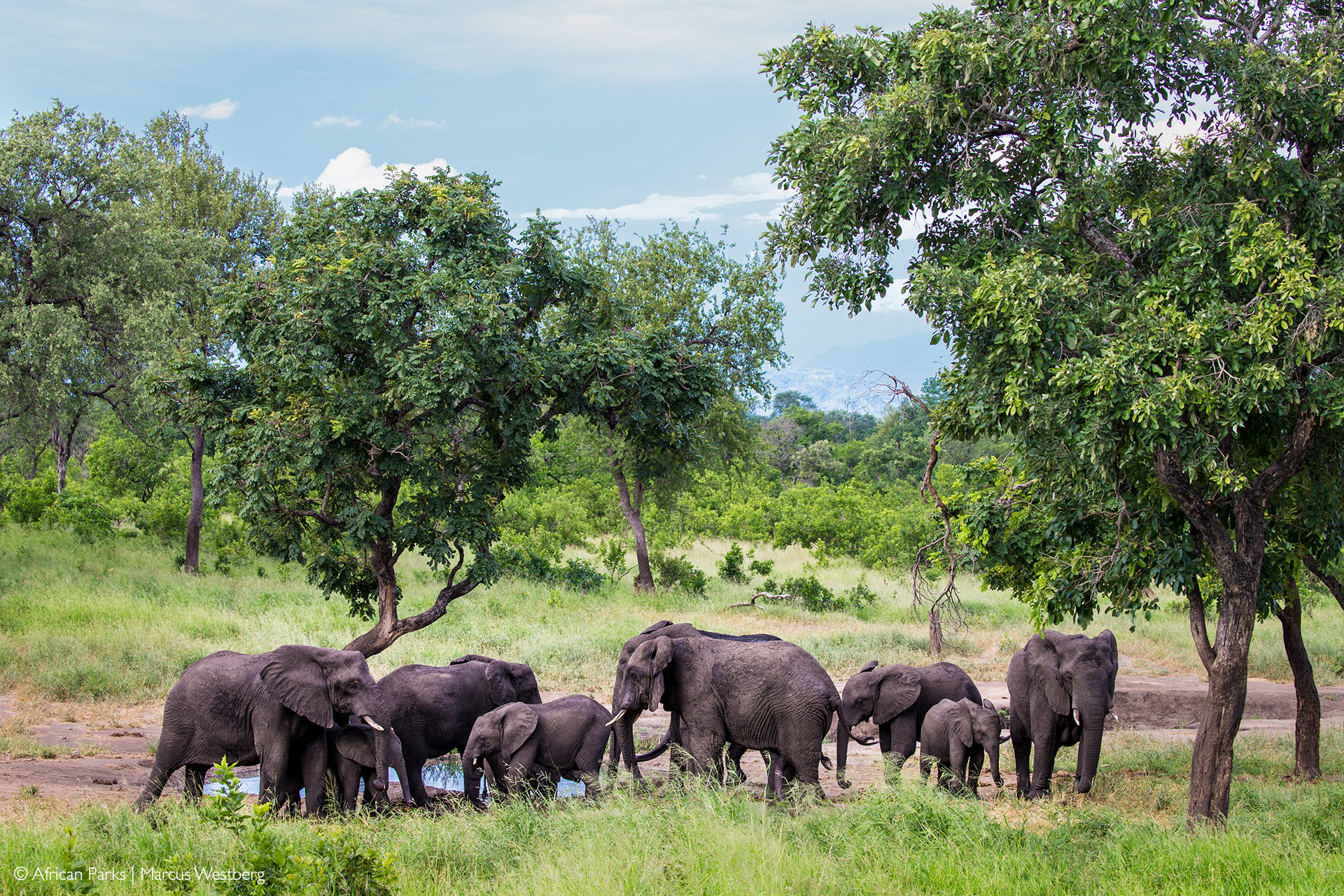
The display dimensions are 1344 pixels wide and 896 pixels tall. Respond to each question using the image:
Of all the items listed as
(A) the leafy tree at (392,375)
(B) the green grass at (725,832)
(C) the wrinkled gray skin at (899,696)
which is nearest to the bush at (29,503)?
(B) the green grass at (725,832)

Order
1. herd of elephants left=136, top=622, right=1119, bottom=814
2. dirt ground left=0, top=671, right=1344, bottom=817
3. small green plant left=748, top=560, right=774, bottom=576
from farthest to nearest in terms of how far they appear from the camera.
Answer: small green plant left=748, top=560, right=774, bottom=576 < dirt ground left=0, top=671, right=1344, bottom=817 < herd of elephants left=136, top=622, right=1119, bottom=814

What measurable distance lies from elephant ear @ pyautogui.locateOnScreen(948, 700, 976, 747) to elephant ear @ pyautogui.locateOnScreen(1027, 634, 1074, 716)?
4.42 feet

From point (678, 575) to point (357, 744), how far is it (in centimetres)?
1914

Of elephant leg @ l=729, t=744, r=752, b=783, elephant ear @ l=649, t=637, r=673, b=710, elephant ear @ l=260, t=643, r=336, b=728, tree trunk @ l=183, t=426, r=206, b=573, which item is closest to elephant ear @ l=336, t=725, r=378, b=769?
elephant ear @ l=260, t=643, r=336, b=728

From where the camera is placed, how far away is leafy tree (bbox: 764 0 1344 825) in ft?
26.1

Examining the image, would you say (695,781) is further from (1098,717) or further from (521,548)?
(521,548)

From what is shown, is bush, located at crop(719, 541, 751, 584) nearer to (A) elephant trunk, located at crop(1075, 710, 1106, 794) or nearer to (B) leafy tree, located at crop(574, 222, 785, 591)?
(B) leafy tree, located at crop(574, 222, 785, 591)

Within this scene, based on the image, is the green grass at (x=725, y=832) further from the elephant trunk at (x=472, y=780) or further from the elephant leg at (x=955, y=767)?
the elephant trunk at (x=472, y=780)

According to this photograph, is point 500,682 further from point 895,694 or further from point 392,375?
point 895,694

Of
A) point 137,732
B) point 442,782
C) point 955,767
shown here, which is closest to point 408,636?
point 137,732

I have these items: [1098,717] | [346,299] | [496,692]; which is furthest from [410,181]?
[1098,717]

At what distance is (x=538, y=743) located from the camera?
10.2 metres

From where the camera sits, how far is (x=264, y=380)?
12711 millimetres

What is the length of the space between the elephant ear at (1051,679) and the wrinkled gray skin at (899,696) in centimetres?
76
